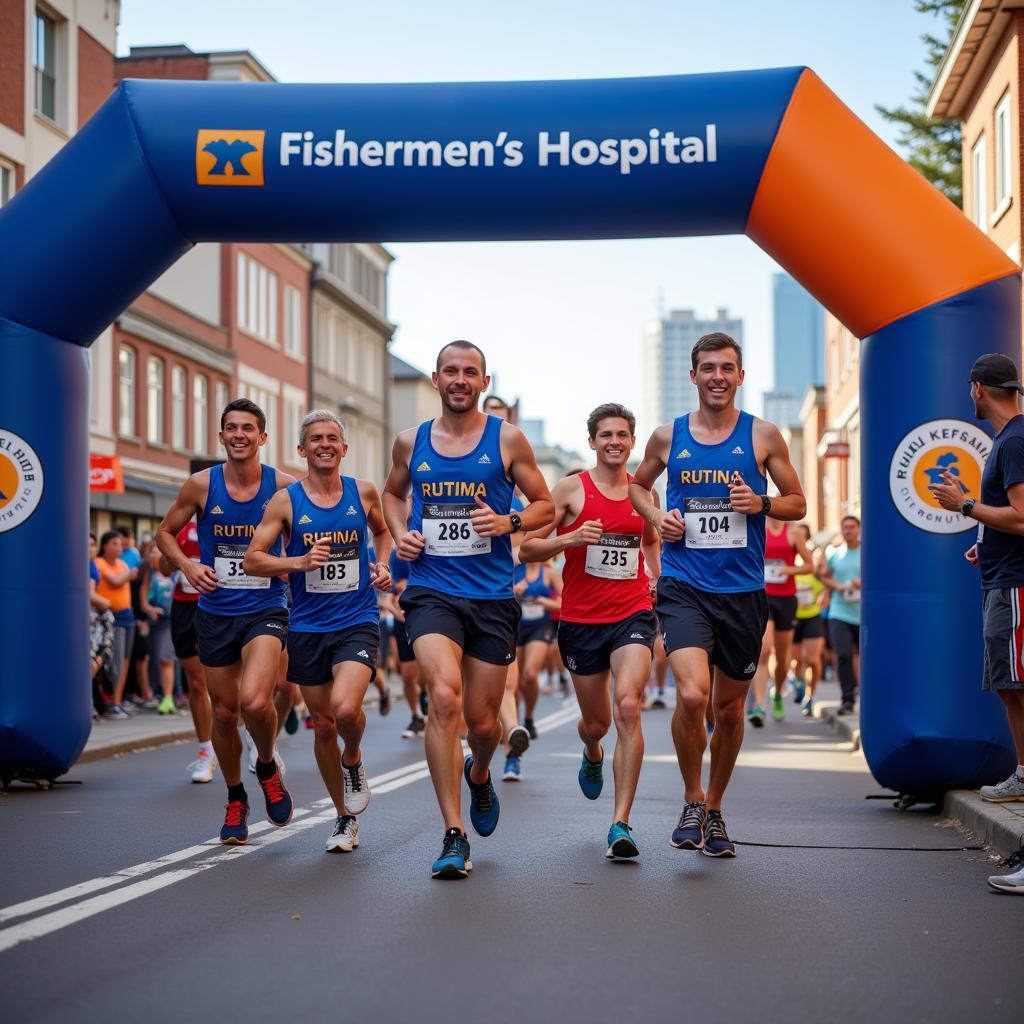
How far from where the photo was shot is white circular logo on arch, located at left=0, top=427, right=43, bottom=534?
10.7 metres

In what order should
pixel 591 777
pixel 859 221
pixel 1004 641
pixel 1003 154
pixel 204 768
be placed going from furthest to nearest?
pixel 1003 154, pixel 204 768, pixel 859 221, pixel 591 777, pixel 1004 641

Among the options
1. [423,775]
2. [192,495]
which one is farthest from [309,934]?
[423,775]

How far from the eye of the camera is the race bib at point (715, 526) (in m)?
8.20

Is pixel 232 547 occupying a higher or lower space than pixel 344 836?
higher

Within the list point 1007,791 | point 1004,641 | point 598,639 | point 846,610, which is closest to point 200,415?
point 846,610

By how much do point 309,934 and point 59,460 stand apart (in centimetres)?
561

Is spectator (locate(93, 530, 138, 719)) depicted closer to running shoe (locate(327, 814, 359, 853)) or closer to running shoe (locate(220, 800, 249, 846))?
running shoe (locate(220, 800, 249, 846))

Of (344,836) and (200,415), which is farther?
(200,415)

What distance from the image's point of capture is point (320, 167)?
10.3 meters

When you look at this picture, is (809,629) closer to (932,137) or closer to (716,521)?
(716,521)

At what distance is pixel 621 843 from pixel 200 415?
35.8 meters

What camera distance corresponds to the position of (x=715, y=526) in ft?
26.9

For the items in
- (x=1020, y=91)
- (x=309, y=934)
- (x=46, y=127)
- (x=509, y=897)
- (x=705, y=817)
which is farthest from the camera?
(x=46, y=127)

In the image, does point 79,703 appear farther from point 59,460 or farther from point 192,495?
point 192,495
